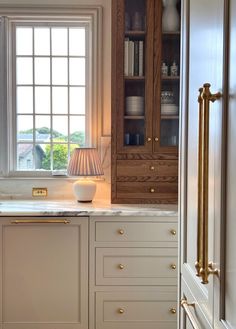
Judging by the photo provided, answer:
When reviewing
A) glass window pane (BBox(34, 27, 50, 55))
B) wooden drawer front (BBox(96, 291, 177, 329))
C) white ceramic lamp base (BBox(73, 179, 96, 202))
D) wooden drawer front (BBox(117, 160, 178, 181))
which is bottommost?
wooden drawer front (BBox(96, 291, 177, 329))

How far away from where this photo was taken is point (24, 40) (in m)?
3.40

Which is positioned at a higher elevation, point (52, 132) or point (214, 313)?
point (52, 132)

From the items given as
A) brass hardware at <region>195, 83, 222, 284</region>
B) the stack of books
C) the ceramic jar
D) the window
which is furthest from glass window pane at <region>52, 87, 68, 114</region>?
brass hardware at <region>195, 83, 222, 284</region>

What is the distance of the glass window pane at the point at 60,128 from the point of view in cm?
344

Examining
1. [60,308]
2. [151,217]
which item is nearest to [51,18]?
[151,217]

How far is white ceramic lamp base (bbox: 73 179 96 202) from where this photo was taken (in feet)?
10.2

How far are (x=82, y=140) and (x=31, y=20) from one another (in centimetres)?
103

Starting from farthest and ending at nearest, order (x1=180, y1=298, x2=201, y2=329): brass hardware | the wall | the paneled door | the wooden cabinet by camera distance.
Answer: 1. the wall
2. the wooden cabinet
3. (x1=180, y1=298, x2=201, y2=329): brass hardware
4. the paneled door

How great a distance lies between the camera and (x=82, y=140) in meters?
3.45

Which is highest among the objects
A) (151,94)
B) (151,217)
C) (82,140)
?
(151,94)

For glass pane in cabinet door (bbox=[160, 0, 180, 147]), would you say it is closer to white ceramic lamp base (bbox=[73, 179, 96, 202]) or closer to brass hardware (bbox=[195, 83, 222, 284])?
white ceramic lamp base (bbox=[73, 179, 96, 202])

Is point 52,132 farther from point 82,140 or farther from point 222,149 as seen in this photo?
point 222,149

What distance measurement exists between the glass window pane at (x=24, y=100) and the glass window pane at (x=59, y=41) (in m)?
0.37

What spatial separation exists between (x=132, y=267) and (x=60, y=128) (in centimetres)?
131
